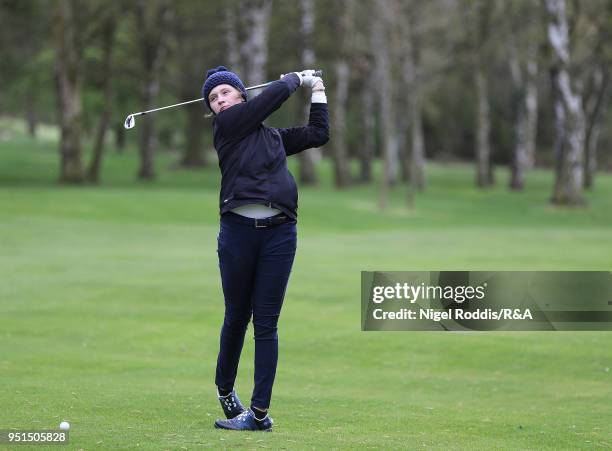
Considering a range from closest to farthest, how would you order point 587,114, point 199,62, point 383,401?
1. point 383,401
2. point 587,114
3. point 199,62

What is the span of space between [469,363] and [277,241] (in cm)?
602

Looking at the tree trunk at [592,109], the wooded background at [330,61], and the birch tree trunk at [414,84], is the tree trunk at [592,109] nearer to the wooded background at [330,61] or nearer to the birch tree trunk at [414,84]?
the wooded background at [330,61]

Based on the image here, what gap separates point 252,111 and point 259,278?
1035mm

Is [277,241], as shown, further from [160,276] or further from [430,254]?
[430,254]

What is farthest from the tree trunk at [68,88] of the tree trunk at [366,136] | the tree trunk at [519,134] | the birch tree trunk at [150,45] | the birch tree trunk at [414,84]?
the tree trunk at [519,134]

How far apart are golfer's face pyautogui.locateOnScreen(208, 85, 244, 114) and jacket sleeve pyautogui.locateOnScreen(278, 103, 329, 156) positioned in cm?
37

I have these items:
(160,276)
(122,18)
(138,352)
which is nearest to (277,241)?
(138,352)

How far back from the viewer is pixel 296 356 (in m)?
12.7

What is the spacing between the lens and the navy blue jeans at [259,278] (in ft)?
23.3

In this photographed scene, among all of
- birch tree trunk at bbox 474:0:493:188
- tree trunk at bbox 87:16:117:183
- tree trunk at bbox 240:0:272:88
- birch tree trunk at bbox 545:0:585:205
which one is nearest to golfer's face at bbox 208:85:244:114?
birch tree trunk at bbox 545:0:585:205

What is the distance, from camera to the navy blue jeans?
709cm

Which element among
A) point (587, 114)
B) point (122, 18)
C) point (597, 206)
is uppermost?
point (122, 18)

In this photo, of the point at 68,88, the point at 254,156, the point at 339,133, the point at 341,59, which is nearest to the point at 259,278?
the point at 254,156

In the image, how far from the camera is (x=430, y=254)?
80.8 ft
